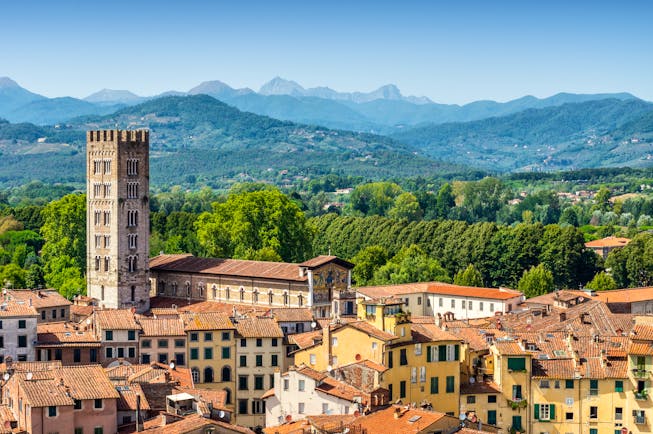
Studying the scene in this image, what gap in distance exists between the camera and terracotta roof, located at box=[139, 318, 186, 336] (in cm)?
6406

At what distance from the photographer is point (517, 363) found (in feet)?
187

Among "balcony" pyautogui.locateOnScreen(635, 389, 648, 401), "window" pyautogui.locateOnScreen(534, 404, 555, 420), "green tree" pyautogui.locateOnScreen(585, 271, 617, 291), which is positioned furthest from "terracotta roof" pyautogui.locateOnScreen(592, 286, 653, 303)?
"balcony" pyautogui.locateOnScreen(635, 389, 648, 401)

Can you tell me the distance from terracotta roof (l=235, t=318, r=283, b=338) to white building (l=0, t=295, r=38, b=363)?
995cm

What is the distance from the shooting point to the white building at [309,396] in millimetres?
52316

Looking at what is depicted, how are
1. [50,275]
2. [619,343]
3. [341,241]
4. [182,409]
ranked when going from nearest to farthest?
[182,409] < [619,343] < [50,275] < [341,241]

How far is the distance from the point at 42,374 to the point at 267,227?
59563mm

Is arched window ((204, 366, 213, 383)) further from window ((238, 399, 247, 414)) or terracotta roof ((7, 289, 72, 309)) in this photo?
terracotta roof ((7, 289, 72, 309))

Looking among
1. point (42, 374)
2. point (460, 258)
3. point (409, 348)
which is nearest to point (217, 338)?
point (409, 348)

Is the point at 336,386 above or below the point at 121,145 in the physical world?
below

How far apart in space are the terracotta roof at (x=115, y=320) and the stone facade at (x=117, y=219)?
17.8 m

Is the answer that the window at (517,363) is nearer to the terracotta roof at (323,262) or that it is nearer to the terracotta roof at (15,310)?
the terracotta roof at (323,262)

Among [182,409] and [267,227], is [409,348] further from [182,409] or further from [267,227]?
Result: [267,227]

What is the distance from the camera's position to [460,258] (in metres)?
111

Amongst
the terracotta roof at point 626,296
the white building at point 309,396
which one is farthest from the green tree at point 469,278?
the white building at point 309,396
